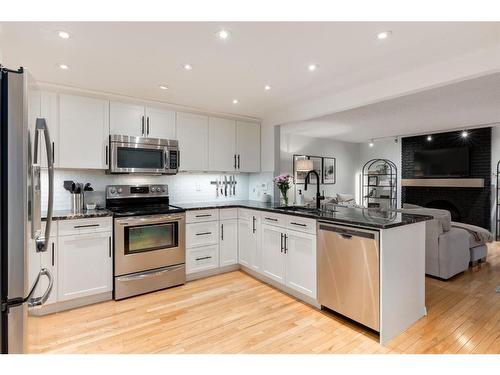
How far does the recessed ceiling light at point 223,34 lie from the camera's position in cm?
187

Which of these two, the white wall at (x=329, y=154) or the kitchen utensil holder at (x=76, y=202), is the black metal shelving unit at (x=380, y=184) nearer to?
the white wall at (x=329, y=154)

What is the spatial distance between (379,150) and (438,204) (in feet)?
6.71

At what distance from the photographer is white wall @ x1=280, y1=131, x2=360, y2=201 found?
6305 millimetres

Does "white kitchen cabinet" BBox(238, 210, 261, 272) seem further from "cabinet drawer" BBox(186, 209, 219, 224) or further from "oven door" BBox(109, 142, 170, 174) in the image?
"oven door" BBox(109, 142, 170, 174)

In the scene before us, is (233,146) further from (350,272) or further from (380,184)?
(380,184)

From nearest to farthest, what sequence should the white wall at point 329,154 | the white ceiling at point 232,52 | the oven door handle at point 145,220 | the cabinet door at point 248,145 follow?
the white ceiling at point 232,52 < the oven door handle at point 145,220 < the cabinet door at point 248,145 < the white wall at point 329,154

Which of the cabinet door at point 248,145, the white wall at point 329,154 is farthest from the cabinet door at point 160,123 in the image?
the white wall at point 329,154

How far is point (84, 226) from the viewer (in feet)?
9.25

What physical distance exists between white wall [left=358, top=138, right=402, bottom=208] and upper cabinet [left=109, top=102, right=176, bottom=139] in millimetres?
6165

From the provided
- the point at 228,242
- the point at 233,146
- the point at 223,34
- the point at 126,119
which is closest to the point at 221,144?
the point at 233,146

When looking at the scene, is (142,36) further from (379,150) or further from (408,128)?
(379,150)

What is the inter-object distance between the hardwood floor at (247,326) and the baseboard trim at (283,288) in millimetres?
59

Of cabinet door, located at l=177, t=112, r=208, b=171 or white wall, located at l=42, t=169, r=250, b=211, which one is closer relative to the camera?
white wall, located at l=42, t=169, r=250, b=211

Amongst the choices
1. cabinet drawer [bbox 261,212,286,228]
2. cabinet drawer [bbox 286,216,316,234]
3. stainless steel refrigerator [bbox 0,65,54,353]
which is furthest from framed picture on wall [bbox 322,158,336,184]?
stainless steel refrigerator [bbox 0,65,54,353]
